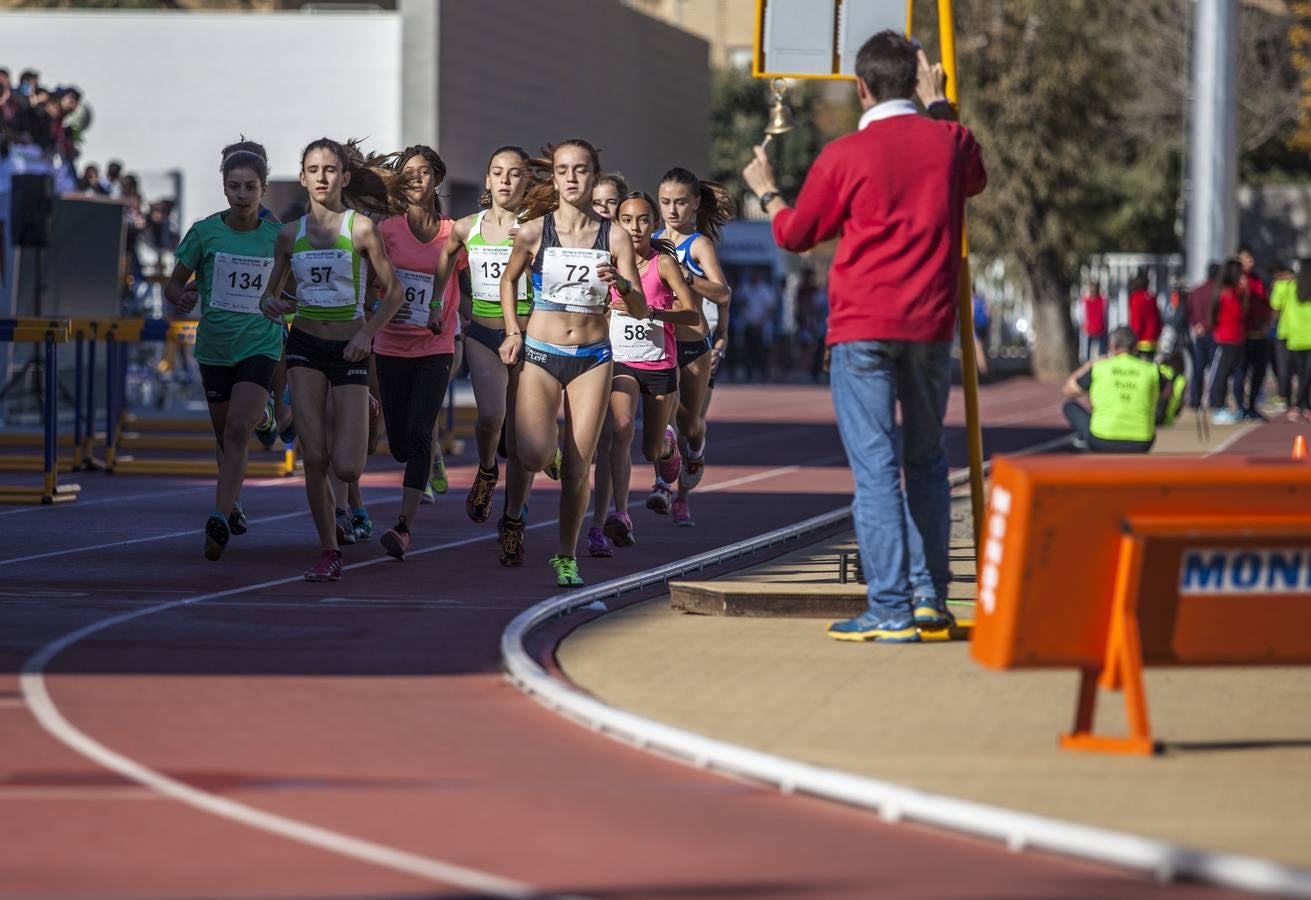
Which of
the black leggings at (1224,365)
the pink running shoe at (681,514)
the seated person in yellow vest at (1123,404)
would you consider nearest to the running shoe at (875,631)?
the pink running shoe at (681,514)

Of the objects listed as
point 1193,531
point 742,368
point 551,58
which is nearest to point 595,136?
point 551,58

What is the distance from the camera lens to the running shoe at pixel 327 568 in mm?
11539

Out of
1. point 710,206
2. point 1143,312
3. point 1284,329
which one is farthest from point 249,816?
point 1143,312

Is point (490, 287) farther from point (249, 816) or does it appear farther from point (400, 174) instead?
point (249, 816)

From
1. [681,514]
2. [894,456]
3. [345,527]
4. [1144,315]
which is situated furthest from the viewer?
[1144,315]

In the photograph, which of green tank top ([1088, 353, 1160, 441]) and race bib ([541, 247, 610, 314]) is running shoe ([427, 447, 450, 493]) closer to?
race bib ([541, 247, 610, 314])

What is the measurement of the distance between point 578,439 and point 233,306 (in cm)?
240

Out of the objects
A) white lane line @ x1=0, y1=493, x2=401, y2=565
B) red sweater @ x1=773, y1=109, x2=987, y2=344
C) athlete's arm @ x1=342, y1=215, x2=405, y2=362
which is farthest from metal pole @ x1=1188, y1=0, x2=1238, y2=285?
red sweater @ x1=773, y1=109, x2=987, y2=344

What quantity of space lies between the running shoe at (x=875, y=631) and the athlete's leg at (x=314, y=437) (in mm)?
3144

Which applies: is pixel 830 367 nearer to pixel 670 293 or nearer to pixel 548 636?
pixel 548 636

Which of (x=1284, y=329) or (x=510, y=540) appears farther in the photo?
(x=1284, y=329)

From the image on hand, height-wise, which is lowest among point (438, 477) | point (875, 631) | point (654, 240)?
point (875, 631)

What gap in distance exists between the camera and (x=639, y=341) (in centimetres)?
1360

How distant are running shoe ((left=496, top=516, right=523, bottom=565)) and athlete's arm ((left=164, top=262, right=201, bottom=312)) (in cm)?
213
